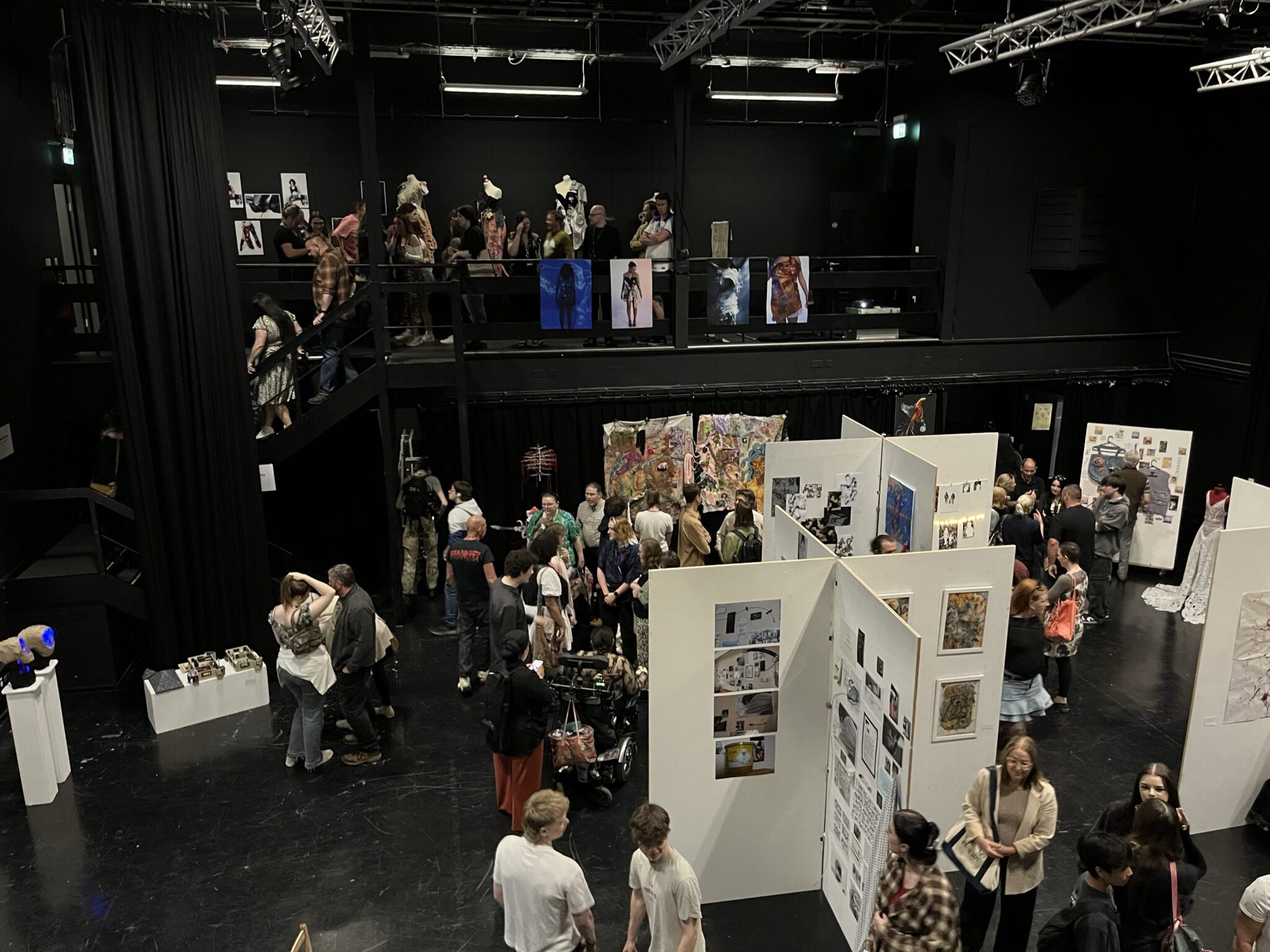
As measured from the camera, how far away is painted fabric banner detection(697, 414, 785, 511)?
1063cm

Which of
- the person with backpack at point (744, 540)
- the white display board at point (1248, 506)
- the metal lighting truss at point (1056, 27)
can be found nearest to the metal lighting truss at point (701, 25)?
the metal lighting truss at point (1056, 27)

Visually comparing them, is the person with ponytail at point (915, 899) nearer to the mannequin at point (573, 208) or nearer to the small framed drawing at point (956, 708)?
the small framed drawing at point (956, 708)

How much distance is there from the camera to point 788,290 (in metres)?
10.6

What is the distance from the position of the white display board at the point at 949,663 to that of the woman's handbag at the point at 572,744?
2.04m

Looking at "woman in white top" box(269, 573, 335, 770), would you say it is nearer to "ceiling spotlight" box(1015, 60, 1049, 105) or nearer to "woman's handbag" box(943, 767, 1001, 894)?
"woman's handbag" box(943, 767, 1001, 894)

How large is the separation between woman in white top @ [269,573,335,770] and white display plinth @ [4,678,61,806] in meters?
1.54

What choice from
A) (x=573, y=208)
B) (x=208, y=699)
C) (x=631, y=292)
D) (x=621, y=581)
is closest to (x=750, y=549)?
(x=621, y=581)

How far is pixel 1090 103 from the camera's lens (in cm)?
1140

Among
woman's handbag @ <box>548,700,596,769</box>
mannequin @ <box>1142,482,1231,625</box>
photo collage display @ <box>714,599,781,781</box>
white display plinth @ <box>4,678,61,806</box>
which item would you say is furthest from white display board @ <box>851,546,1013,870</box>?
white display plinth @ <box>4,678,61,806</box>

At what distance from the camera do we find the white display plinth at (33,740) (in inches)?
244

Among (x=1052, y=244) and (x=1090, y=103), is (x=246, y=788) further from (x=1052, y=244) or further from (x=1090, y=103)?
(x=1090, y=103)

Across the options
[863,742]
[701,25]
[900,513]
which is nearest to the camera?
[863,742]

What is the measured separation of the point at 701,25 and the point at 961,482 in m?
4.99

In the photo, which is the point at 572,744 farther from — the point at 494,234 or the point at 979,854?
the point at 494,234
